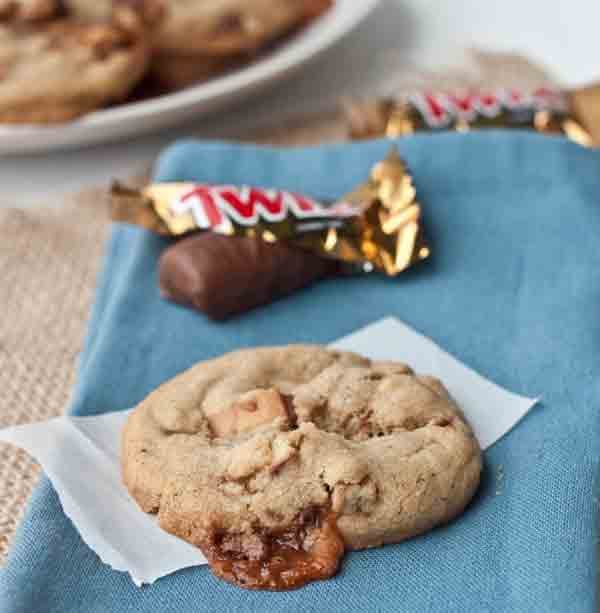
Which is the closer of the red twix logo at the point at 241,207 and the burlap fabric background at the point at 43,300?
the burlap fabric background at the point at 43,300

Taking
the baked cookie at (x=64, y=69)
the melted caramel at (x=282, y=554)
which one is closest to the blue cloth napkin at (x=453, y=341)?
the melted caramel at (x=282, y=554)

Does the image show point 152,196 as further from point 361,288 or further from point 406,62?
point 406,62

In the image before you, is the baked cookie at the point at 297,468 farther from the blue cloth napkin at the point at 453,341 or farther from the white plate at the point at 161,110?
the white plate at the point at 161,110

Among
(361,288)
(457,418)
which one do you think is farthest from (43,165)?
(457,418)

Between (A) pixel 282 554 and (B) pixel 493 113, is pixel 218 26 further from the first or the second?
(A) pixel 282 554

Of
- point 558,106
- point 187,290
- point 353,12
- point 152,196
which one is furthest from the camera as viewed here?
point 353,12

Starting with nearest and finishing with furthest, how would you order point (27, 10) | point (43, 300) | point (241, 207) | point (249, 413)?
point (249, 413) → point (241, 207) → point (43, 300) → point (27, 10)

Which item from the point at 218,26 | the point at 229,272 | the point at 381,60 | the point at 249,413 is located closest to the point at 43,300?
the point at 229,272
